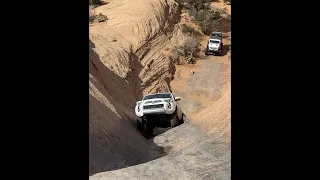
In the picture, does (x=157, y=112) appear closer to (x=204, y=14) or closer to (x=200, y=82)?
(x=200, y=82)

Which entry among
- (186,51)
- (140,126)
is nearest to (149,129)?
(140,126)

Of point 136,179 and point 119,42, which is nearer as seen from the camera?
point 136,179

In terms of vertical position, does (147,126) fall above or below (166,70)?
above

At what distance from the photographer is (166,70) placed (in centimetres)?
3312

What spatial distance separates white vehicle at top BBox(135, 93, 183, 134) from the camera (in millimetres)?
18281

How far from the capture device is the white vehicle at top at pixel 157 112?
18.3 metres

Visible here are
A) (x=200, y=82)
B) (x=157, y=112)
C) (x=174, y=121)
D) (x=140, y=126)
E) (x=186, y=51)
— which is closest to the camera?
(x=157, y=112)

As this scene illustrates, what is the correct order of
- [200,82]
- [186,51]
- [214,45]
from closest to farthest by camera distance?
[200,82] < [186,51] < [214,45]

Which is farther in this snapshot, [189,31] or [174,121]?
[189,31]

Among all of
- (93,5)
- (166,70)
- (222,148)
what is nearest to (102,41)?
(166,70)

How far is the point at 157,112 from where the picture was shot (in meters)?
18.2

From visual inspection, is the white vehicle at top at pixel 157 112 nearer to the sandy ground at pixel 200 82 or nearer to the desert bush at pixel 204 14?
the sandy ground at pixel 200 82
